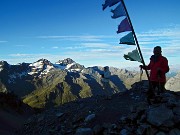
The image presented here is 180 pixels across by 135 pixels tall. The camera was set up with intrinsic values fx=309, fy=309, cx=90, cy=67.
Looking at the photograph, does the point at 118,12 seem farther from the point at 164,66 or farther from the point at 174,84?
the point at 174,84

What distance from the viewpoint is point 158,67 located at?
14.4 m

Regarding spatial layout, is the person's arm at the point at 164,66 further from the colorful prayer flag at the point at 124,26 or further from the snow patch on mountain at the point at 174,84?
the snow patch on mountain at the point at 174,84

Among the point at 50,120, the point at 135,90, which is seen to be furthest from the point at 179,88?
the point at 50,120

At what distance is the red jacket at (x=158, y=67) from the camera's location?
14.4m

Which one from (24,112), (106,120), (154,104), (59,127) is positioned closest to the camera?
(154,104)

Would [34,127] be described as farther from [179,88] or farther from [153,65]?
[179,88]

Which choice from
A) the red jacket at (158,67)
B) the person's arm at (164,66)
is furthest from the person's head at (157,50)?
the person's arm at (164,66)

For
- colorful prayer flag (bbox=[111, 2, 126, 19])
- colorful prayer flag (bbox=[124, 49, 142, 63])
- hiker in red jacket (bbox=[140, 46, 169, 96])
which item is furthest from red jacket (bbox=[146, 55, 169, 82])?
colorful prayer flag (bbox=[111, 2, 126, 19])

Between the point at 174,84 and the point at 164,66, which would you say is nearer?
the point at 164,66

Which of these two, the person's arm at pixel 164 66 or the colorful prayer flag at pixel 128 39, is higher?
the colorful prayer flag at pixel 128 39

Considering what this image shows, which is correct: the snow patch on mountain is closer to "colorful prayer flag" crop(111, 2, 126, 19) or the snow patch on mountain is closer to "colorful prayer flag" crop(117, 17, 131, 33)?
"colorful prayer flag" crop(117, 17, 131, 33)

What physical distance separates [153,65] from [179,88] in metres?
19.7

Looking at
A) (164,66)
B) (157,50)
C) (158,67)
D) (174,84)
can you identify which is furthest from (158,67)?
(174,84)

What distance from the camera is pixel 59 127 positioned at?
1641 cm
